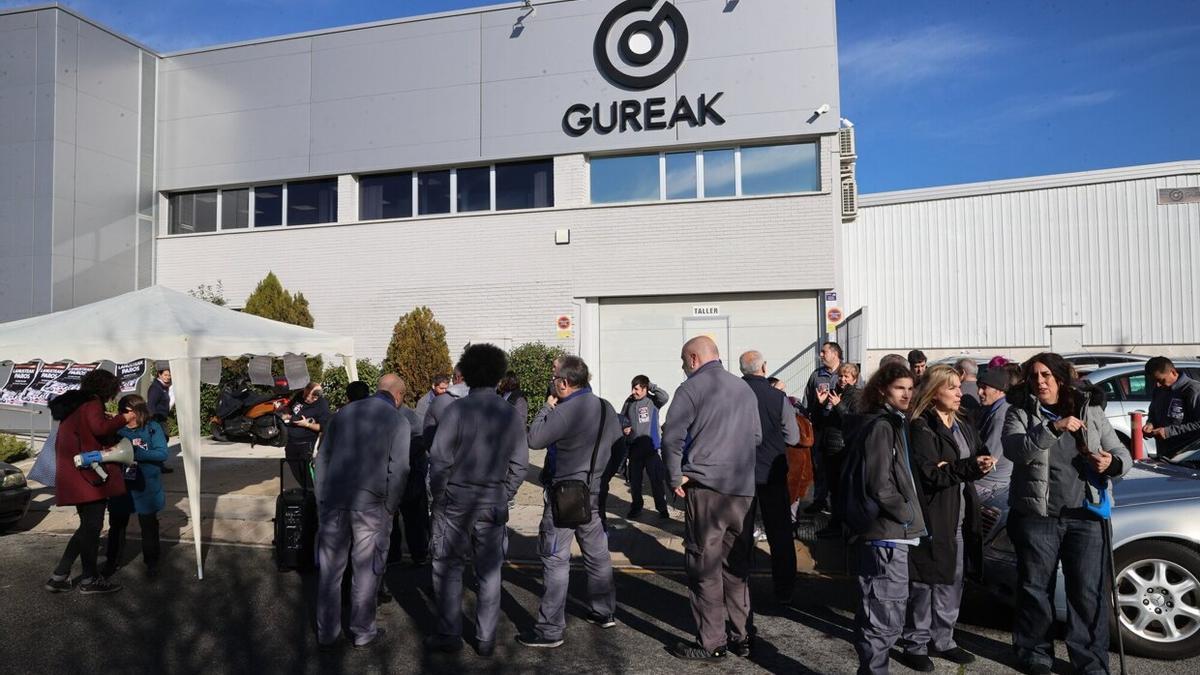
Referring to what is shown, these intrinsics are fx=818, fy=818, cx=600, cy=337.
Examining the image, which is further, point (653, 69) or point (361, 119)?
point (361, 119)

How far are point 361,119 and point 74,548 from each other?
12.0 m

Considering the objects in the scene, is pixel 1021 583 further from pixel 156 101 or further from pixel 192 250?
pixel 156 101

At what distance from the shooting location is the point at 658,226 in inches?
599

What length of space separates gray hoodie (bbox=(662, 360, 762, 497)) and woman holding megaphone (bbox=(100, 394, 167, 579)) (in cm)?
471

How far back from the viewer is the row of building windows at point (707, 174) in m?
14.9

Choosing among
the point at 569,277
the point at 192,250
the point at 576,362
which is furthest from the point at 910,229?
the point at 192,250

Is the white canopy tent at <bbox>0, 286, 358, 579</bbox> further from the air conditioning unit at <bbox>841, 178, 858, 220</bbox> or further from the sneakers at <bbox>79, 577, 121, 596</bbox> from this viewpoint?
the air conditioning unit at <bbox>841, 178, 858, 220</bbox>

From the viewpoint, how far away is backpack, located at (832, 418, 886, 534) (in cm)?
430

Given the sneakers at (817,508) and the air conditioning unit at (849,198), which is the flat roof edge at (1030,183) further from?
the sneakers at (817,508)

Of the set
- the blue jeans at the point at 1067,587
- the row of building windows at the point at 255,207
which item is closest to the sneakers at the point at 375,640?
the blue jeans at the point at 1067,587

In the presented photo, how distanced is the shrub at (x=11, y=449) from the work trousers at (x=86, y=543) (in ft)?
23.7

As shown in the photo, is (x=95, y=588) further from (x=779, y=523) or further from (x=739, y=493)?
(x=779, y=523)

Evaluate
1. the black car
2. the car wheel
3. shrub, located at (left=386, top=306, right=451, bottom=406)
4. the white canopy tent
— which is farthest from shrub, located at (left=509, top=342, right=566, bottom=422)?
the car wheel

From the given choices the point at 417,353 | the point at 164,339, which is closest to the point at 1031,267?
the point at 417,353
